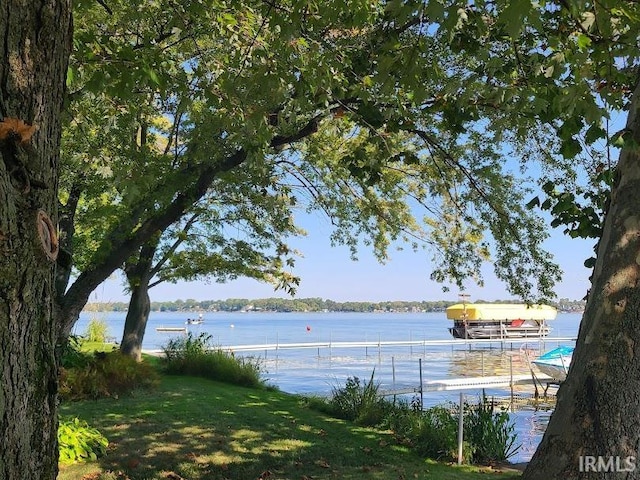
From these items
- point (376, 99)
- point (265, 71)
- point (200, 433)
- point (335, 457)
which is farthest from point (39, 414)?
point (200, 433)

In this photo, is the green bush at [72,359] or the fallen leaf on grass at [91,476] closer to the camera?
the fallen leaf on grass at [91,476]

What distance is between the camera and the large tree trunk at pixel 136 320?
16.5 m

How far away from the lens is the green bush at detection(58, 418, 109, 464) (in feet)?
22.5

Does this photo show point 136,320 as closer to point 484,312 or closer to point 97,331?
point 97,331

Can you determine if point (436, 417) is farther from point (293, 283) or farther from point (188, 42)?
point (188, 42)

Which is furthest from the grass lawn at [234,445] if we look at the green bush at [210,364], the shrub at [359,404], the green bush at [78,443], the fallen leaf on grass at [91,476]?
the green bush at [210,364]

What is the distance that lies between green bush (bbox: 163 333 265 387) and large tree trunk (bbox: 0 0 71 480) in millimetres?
13755

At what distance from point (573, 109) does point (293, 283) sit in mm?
12014

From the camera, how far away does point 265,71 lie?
212 inches

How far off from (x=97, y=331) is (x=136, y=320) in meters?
5.88

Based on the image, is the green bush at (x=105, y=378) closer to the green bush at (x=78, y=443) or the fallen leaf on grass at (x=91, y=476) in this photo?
the green bush at (x=78, y=443)

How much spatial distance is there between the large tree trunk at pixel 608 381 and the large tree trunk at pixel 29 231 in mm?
2873

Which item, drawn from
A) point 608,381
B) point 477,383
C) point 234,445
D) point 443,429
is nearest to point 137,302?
point 234,445

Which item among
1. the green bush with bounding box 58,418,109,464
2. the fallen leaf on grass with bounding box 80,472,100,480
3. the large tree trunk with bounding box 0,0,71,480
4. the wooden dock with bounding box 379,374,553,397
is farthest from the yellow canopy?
the large tree trunk with bounding box 0,0,71,480
